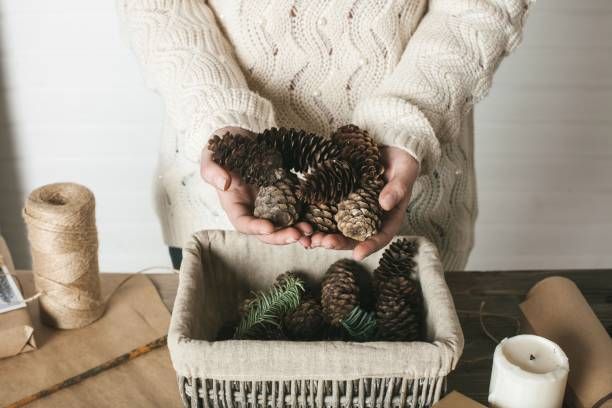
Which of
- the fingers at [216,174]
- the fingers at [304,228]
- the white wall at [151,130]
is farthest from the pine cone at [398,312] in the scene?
the white wall at [151,130]

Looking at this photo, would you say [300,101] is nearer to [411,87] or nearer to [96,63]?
[411,87]

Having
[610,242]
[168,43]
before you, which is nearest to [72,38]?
[168,43]

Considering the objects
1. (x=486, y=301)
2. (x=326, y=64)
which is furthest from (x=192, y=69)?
(x=486, y=301)

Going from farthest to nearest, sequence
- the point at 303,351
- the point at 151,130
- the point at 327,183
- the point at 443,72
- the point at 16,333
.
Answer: the point at 151,130 < the point at 443,72 < the point at 16,333 < the point at 327,183 < the point at 303,351

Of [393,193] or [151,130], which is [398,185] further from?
[151,130]

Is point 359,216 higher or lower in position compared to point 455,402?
higher

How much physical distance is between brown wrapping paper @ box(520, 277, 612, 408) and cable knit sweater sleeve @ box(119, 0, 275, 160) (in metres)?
0.41

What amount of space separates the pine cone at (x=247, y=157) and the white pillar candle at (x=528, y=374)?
304mm

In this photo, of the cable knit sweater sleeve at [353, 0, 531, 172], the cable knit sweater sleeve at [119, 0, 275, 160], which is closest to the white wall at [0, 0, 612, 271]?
the cable knit sweater sleeve at [119, 0, 275, 160]

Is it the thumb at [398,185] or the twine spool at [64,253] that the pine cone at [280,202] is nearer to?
the thumb at [398,185]

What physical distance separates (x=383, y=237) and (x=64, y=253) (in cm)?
42

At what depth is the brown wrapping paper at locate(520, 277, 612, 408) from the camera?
73cm

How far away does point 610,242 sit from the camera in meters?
2.27

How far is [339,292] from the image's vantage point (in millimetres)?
755
